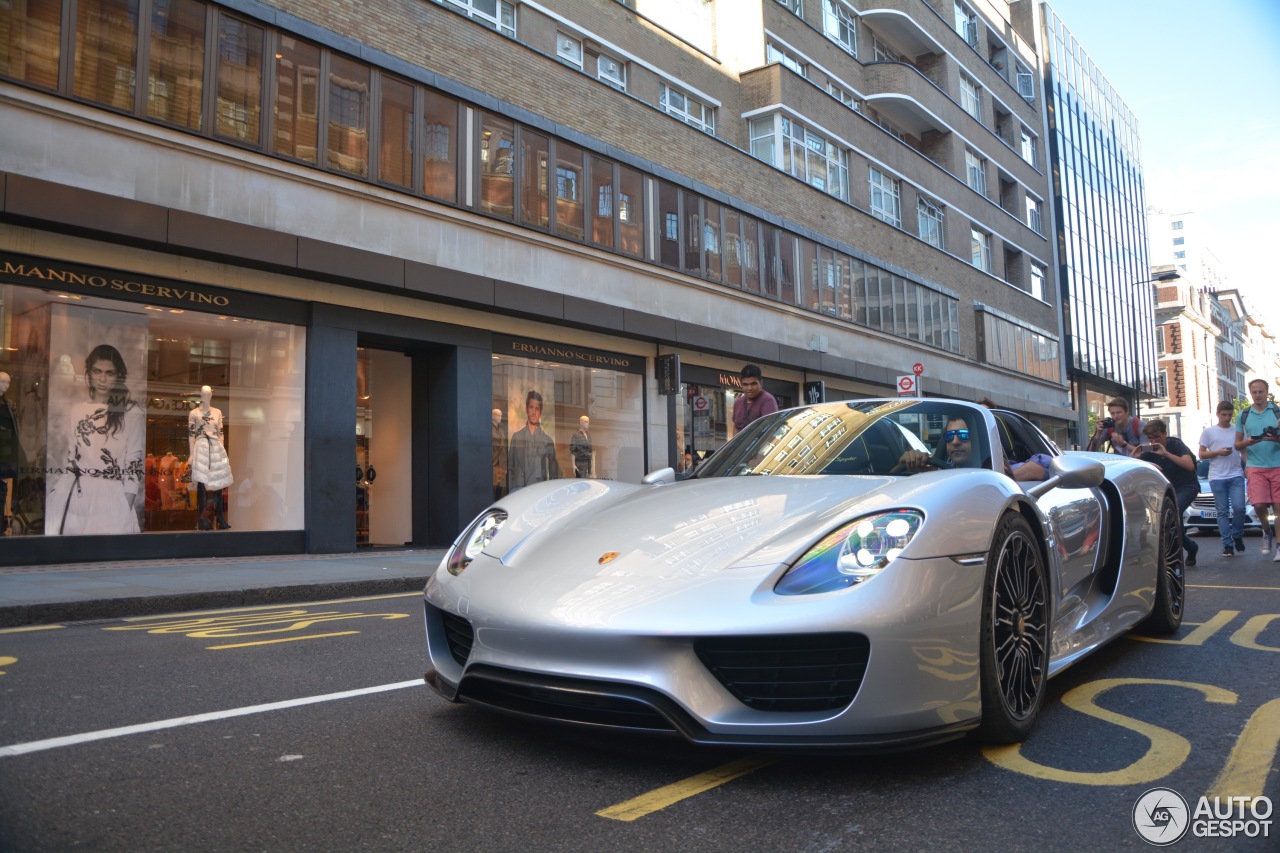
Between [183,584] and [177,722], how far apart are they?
5.31 m

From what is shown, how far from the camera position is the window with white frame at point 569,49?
60.1 ft

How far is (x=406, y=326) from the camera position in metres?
14.2

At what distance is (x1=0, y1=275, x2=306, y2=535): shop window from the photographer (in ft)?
34.6

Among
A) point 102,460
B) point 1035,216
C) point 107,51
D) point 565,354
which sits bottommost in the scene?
point 102,460

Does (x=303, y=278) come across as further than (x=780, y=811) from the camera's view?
Yes

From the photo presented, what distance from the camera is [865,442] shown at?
4.03m

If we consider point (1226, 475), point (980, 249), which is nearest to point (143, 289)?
point (1226, 475)

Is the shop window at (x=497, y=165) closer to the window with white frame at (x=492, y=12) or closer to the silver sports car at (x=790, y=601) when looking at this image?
the window with white frame at (x=492, y=12)

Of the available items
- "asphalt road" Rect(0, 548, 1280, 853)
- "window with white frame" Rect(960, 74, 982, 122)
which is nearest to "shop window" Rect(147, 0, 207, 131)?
"asphalt road" Rect(0, 548, 1280, 853)

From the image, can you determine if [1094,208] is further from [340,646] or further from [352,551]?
[340,646]

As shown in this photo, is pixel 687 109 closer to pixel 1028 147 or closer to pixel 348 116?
pixel 348 116

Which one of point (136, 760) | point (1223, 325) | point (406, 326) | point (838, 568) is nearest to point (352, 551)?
point (406, 326)

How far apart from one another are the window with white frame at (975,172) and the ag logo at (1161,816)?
34519 mm

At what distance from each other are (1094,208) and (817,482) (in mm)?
54670
